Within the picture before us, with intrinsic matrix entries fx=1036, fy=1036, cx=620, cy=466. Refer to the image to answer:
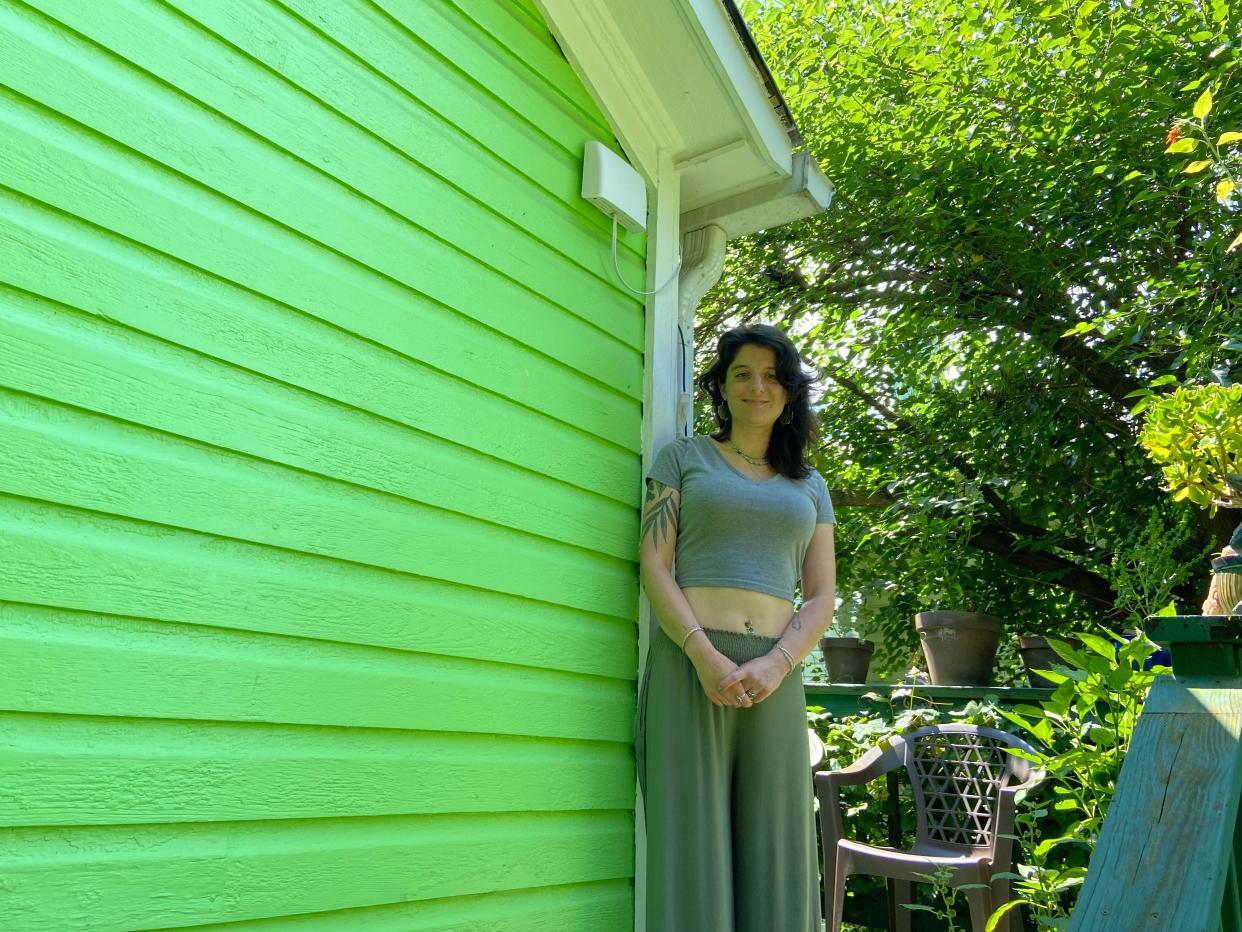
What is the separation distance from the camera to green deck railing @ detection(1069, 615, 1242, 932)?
3.35 ft

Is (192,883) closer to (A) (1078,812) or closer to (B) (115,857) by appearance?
(B) (115,857)

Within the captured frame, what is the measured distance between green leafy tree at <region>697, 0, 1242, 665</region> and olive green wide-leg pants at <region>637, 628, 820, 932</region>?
3261 mm

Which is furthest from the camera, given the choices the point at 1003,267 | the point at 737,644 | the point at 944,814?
the point at 1003,267

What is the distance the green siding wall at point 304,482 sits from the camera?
1.49m

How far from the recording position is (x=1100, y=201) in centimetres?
562

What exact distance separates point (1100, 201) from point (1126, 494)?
162 centimetres

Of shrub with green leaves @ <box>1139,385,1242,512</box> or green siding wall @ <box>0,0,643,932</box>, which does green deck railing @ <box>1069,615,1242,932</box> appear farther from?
shrub with green leaves @ <box>1139,385,1242,512</box>

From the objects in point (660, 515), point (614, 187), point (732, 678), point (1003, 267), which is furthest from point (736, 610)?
point (1003, 267)

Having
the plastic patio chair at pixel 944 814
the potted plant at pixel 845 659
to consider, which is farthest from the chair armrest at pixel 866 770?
the potted plant at pixel 845 659

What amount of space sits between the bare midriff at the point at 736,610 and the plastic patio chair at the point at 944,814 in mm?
1185

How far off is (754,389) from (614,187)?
0.63 m

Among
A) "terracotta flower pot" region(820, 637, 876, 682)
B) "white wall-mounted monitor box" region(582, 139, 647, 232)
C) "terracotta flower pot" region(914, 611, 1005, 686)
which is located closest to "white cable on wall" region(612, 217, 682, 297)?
"white wall-mounted monitor box" region(582, 139, 647, 232)

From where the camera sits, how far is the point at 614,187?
267 centimetres

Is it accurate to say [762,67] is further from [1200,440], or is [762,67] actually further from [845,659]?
[845,659]
